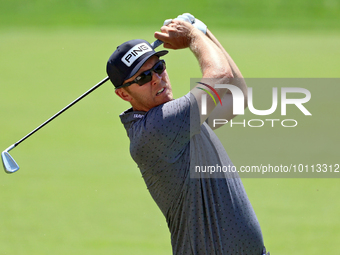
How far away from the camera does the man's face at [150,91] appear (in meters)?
3.04

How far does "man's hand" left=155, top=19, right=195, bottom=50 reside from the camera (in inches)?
123

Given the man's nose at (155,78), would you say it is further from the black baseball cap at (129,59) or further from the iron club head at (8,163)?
the iron club head at (8,163)

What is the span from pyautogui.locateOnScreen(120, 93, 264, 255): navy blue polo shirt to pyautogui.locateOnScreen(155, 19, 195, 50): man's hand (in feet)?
1.60

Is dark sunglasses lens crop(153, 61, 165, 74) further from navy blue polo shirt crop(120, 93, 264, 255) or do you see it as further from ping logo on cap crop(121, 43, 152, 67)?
navy blue polo shirt crop(120, 93, 264, 255)

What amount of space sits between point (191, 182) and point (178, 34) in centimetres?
96

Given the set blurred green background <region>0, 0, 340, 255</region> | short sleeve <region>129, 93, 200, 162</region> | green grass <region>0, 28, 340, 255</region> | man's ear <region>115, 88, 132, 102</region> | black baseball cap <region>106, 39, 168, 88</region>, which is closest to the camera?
short sleeve <region>129, 93, 200, 162</region>

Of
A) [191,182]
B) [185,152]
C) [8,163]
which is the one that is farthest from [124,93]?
[8,163]

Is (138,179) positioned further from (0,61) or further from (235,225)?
(0,61)

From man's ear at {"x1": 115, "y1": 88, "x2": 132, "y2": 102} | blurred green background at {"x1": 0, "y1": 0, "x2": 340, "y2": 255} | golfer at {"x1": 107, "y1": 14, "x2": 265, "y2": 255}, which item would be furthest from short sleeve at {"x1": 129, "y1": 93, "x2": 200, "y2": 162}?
blurred green background at {"x1": 0, "y1": 0, "x2": 340, "y2": 255}

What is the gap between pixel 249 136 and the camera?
9477mm

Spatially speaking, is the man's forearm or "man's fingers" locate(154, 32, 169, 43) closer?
the man's forearm

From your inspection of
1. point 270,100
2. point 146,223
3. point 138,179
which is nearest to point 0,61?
point 270,100

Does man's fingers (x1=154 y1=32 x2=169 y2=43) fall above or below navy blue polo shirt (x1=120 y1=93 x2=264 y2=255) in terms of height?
above

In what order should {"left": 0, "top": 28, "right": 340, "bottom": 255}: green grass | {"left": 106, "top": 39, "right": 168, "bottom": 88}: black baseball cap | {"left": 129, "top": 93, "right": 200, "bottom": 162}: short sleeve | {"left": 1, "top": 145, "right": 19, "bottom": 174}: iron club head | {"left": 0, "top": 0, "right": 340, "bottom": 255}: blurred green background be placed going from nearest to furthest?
{"left": 129, "top": 93, "right": 200, "bottom": 162}: short sleeve, {"left": 106, "top": 39, "right": 168, "bottom": 88}: black baseball cap, {"left": 1, "top": 145, "right": 19, "bottom": 174}: iron club head, {"left": 0, "top": 28, "right": 340, "bottom": 255}: green grass, {"left": 0, "top": 0, "right": 340, "bottom": 255}: blurred green background
